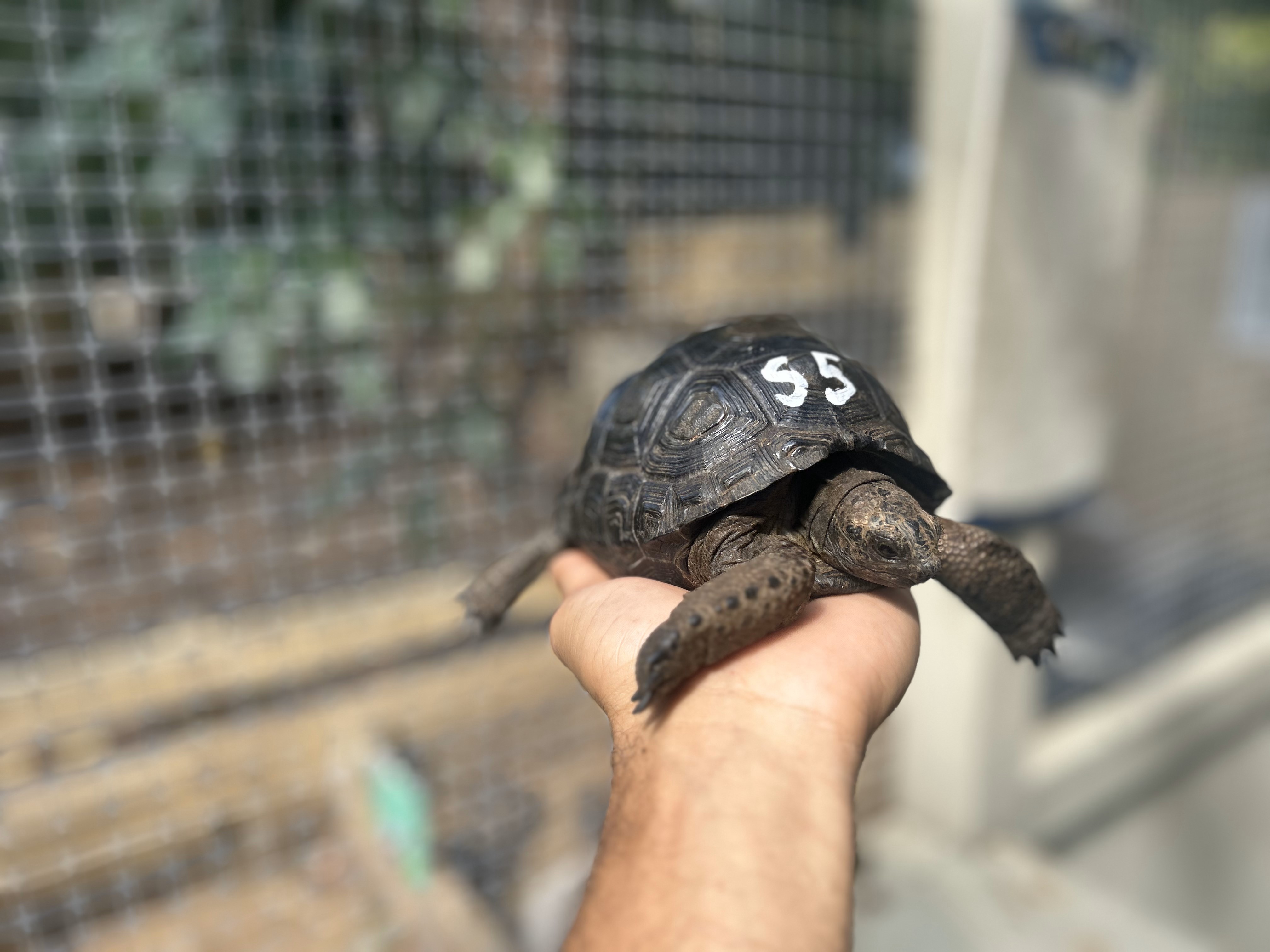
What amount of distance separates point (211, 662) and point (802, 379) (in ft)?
5.35

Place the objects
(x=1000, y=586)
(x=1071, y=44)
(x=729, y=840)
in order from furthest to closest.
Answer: (x=1071, y=44) → (x=1000, y=586) → (x=729, y=840)

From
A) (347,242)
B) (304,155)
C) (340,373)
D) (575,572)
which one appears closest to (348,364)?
(340,373)

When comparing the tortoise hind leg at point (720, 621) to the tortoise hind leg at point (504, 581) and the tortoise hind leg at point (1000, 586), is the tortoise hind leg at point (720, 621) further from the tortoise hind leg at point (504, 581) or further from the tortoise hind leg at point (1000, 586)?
the tortoise hind leg at point (504, 581)

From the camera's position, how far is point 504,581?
1441mm

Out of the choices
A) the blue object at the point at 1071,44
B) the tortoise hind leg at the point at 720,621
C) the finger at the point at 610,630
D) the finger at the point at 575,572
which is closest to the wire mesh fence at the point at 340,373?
the blue object at the point at 1071,44

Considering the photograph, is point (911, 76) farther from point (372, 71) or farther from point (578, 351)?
point (372, 71)

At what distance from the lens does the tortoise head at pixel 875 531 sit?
97 centimetres

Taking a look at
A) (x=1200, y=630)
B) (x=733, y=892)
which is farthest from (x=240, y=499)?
(x=1200, y=630)

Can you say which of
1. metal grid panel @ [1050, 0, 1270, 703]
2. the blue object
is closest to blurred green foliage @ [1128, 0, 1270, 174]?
metal grid panel @ [1050, 0, 1270, 703]

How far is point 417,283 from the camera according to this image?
2242mm

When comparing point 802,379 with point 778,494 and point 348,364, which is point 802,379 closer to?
point 778,494

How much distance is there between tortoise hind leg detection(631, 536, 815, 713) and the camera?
0.86m

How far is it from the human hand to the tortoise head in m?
0.06

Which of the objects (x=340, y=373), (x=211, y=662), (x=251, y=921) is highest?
(x=340, y=373)
